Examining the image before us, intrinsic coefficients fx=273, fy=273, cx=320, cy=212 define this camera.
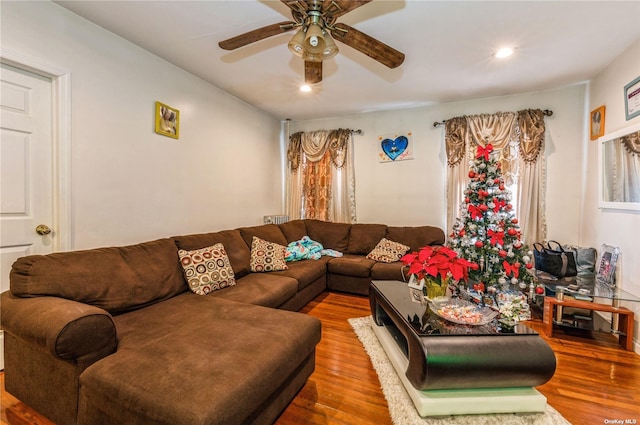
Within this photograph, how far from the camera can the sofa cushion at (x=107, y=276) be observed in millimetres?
1552

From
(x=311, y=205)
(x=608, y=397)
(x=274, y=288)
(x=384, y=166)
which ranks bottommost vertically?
(x=608, y=397)

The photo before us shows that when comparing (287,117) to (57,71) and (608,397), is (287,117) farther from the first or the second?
(608,397)

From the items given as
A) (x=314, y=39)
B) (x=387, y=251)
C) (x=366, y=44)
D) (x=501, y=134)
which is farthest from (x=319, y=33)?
(x=501, y=134)

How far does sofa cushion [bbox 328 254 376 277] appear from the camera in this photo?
334 centimetres

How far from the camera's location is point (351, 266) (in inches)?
134

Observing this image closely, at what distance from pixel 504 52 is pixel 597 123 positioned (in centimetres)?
146

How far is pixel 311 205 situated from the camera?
15.4ft

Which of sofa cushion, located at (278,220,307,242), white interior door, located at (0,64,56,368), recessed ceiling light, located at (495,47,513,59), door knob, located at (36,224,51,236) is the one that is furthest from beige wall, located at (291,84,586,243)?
door knob, located at (36,224,51,236)

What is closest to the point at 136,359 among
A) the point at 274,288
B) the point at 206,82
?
the point at 274,288

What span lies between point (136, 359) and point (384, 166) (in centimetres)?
385

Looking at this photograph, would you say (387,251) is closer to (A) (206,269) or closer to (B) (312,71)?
(A) (206,269)

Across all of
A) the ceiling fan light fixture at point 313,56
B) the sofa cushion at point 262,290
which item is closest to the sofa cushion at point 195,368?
the sofa cushion at point 262,290

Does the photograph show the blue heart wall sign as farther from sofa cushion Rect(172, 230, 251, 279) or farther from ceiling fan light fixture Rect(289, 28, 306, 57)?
ceiling fan light fixture Rect(289, 28, 306, 57)

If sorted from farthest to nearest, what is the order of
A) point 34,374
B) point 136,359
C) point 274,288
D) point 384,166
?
point 384,166, point 274,288, point 34,374, point 136,359
